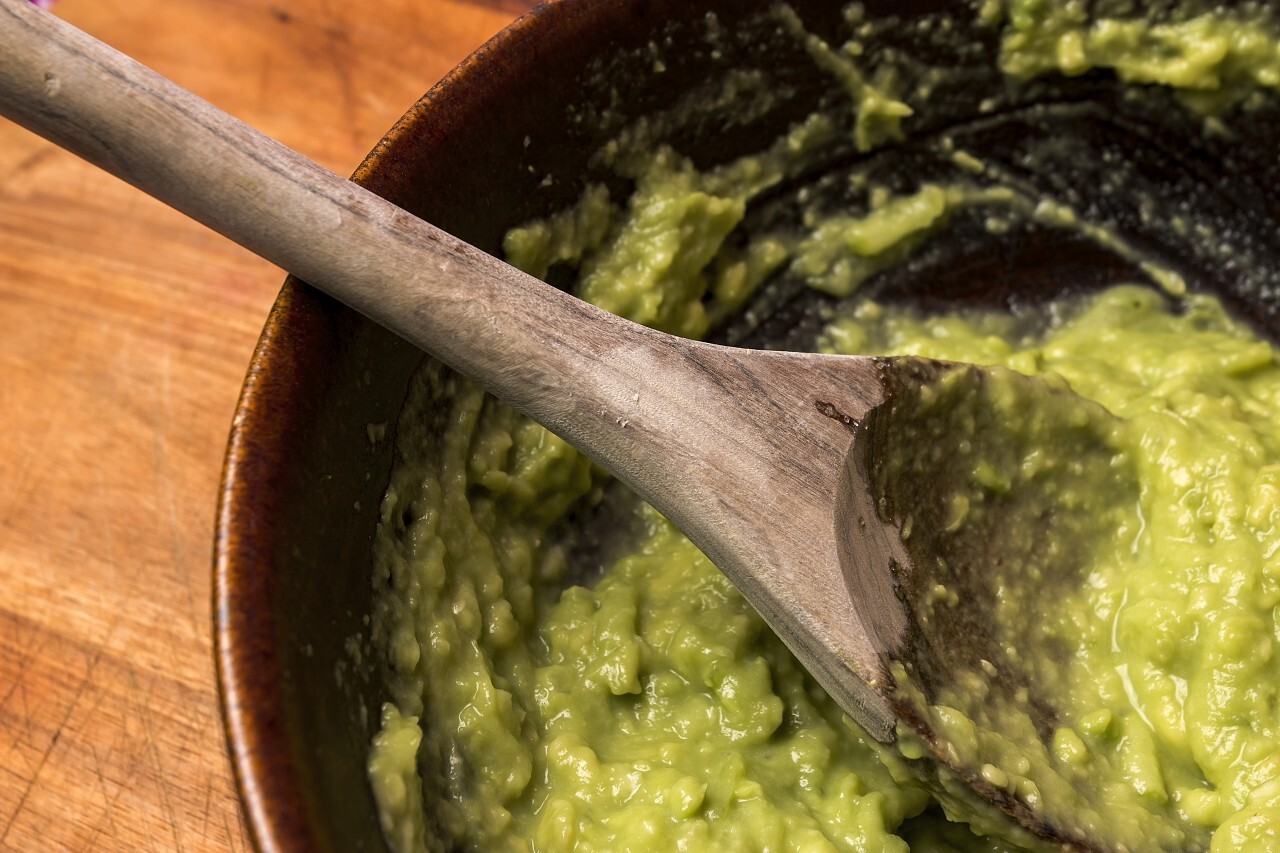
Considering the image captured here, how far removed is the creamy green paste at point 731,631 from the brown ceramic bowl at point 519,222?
2.2 inches

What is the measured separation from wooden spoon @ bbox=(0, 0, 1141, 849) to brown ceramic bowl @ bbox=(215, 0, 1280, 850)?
10 cm

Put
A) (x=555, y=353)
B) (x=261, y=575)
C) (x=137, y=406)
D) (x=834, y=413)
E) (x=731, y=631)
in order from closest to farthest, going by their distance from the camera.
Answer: (x=261, y=575) < (x=555, y=353) < (x=834, y=413) < (x=731, y=631) < (x=137, y=406)

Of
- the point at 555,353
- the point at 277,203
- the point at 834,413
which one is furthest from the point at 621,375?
the point at 277,203

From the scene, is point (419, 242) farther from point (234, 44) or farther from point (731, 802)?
point (234, 44)

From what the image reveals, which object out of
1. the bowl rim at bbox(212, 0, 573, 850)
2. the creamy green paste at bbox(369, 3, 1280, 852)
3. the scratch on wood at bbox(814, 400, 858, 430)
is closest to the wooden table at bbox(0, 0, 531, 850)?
the creamy green paste at bbox(369, 3, 1280, 852)

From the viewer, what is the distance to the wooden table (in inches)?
57.7

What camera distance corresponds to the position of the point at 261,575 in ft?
3.55

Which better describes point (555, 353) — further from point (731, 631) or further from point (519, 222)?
point (731, 631)

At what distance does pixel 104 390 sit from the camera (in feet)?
5.81

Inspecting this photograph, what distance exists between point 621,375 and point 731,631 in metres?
0.43

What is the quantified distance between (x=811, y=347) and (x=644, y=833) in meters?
0.89

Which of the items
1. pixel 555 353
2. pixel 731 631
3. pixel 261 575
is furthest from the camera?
pixel 731 631

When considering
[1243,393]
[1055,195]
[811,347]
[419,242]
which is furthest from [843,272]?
[419,242]

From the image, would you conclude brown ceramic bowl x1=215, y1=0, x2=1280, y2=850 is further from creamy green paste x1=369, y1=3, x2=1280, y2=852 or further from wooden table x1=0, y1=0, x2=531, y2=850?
wooden table x1=0, y1=0, x2=531, y2=850
